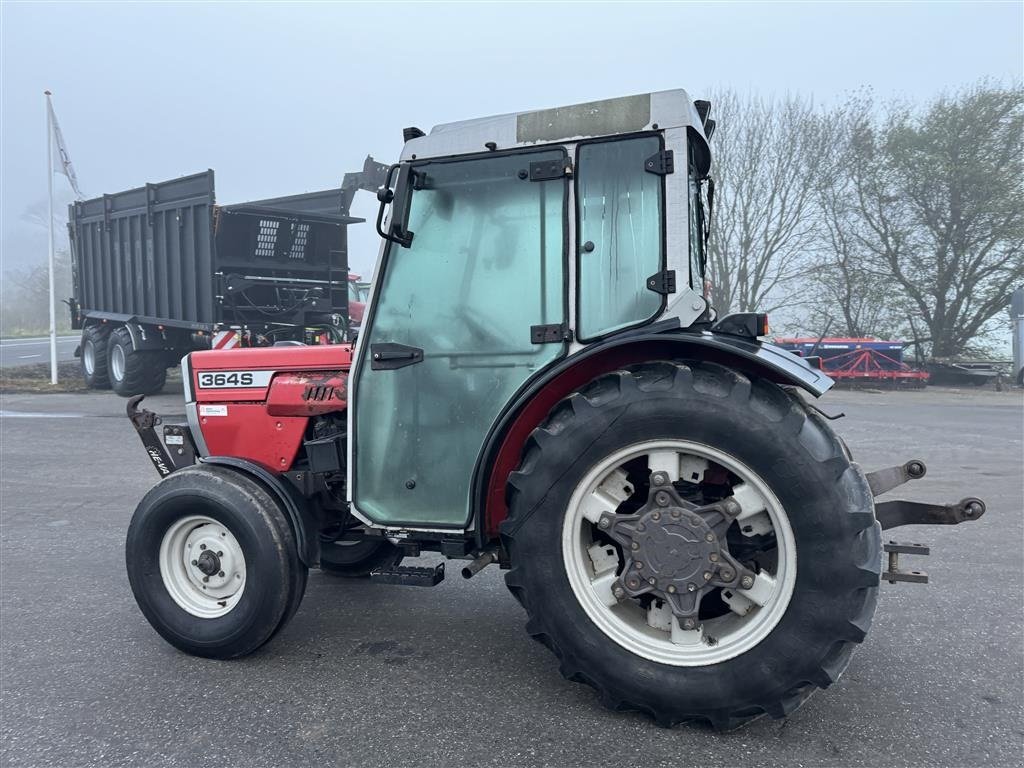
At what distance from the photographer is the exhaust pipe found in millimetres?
3029

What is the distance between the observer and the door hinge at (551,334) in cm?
280

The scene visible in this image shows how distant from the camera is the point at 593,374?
2.85m

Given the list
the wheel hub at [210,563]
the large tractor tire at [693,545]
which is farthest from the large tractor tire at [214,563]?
the large tractor tire at [693,545]

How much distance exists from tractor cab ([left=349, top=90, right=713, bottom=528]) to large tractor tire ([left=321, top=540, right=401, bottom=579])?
3.51ft

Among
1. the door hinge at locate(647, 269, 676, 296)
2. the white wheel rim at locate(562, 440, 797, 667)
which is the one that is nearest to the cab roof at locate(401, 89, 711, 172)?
the door hinge at locate(647, 269, 676, 296)

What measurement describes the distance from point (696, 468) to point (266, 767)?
179 centimetres

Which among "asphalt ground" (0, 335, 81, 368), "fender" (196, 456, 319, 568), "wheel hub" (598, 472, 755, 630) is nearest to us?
"wheel hub" (598, 472, 755, 630)

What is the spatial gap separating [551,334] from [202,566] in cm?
189

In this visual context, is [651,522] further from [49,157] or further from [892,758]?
[49,157]

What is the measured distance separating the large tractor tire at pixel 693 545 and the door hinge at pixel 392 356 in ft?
2.08

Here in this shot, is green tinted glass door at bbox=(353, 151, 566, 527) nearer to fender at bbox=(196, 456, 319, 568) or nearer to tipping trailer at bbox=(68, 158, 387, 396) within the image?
fender at bbox=(196, 456, 319, 568)

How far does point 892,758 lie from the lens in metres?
2.45

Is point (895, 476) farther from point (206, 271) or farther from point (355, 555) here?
point (206, 271)

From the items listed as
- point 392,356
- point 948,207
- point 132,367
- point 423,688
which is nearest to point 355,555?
point 423,688
